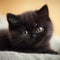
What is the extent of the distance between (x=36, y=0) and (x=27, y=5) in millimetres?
78

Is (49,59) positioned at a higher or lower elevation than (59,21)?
lower

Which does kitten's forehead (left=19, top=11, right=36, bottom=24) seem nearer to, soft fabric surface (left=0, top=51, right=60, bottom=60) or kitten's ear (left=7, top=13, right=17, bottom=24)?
kitten's ear (left=7, top=13, right=17, bottom=24)

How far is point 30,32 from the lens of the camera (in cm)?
123

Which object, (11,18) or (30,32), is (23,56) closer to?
(30,32)

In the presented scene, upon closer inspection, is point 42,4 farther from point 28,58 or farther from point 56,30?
point 28,58

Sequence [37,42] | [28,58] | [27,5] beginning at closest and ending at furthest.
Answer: [28,58] < [37,42] < [27,5]

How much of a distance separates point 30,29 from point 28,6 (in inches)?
8.1

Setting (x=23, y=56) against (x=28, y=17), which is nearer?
(x=23, y=56)

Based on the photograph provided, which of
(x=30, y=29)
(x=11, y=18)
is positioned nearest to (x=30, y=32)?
(x=30, y=29)

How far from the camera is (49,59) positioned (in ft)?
3.68

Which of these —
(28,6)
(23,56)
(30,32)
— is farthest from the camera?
(28,6)

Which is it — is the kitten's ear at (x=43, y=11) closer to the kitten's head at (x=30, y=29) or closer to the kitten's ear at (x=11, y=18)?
the kitten's head at (x=30, y=29)

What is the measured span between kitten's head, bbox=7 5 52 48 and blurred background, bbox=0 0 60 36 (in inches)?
1.9

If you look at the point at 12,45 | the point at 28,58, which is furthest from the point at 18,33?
the point at 28,58
